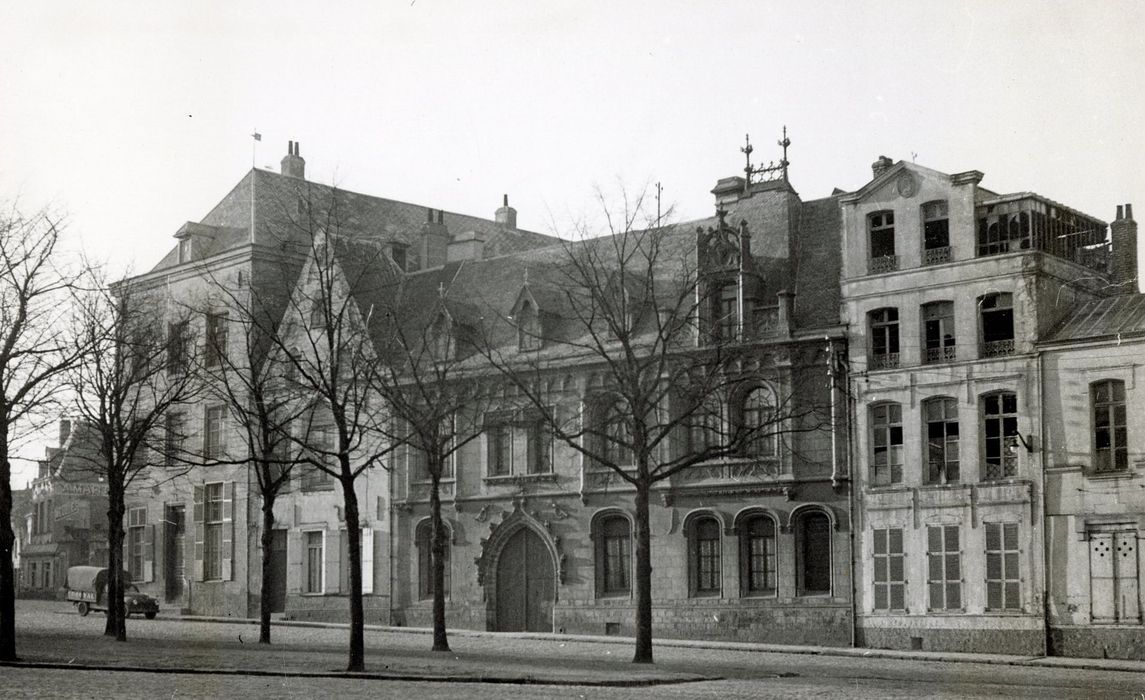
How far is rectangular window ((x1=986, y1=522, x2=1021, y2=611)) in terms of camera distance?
118 ft

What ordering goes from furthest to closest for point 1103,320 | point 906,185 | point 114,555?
point 906,185 < point 114,555 < point 1103,320

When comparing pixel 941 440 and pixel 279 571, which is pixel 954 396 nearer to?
pixel 941 440

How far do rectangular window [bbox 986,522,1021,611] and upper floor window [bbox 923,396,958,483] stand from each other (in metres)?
1.76

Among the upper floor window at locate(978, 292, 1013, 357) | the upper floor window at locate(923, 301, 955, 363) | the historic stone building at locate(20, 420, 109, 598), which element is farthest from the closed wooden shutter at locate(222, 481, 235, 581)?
the historic stone building at locate(20, 420, 109, 598)

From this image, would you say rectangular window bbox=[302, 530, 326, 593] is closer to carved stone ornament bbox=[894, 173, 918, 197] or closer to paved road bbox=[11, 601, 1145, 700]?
paved road bbox=[11, 601, 1145, 700]

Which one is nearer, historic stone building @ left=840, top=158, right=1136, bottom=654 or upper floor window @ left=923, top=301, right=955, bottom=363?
historic stone building @ left=840, top=158, right=1136, bottom=654

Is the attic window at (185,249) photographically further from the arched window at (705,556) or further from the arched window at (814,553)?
the arched window at (814,553)

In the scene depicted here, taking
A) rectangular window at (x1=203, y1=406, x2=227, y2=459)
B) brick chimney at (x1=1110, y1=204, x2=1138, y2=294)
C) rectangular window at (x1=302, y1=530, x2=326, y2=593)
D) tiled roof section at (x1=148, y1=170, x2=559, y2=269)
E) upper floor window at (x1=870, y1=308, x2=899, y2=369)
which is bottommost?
rectangular window at (x1=302, y1=530, x2=326, y2=593)

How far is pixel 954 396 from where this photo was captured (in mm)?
37250

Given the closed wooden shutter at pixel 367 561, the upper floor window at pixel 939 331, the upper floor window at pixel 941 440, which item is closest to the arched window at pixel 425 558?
the closed wooden shutter at pixel 367 561

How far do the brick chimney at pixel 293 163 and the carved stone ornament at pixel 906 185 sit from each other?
28.1m

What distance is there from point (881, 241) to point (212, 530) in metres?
28.5

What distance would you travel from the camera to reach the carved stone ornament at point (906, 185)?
3850cm

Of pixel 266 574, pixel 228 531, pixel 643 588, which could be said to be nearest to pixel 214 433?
pixel 228 531
